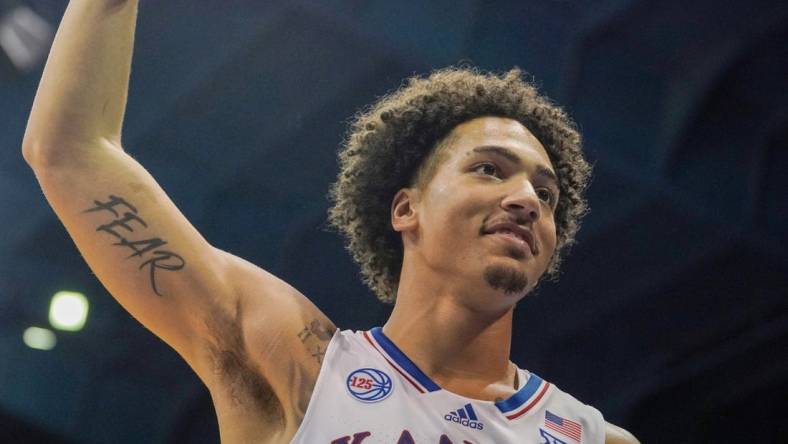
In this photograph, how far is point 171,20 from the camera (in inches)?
192

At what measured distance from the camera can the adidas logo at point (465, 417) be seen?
74.2 inches

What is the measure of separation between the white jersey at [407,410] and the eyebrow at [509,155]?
0.45 metres

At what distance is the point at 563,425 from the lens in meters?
2.00

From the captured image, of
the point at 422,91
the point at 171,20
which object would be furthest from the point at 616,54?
the point at 422,91

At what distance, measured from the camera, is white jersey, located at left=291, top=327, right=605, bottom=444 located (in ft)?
5.93

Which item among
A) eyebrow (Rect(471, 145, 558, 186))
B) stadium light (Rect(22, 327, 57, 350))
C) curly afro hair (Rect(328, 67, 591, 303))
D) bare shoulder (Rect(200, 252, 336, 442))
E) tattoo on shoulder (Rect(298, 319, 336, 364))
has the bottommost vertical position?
bare shoulder (Rect(200, 252, 336, 442))

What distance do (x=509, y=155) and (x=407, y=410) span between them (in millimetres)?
612

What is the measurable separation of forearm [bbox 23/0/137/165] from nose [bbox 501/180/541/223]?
31.9 inches

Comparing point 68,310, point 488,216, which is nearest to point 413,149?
point 488,216

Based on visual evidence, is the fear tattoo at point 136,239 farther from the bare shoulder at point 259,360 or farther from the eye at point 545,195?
the eye at point 545,195

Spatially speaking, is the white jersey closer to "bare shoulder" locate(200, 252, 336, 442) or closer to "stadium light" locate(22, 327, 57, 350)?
"bare shoulder" locate(200, 252, 336, 442)

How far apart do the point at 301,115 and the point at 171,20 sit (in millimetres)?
844

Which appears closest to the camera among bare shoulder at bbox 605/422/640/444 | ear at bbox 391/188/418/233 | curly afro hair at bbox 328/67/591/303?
bare shoulder at bbox 605/422/640/444

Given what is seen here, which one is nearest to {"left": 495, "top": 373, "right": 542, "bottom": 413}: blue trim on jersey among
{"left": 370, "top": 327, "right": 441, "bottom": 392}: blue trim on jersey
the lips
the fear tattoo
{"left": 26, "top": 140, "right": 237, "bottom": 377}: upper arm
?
{"left": 370, "top": 327, "right": 441, "bottom": 392}: blue trim on jersey
